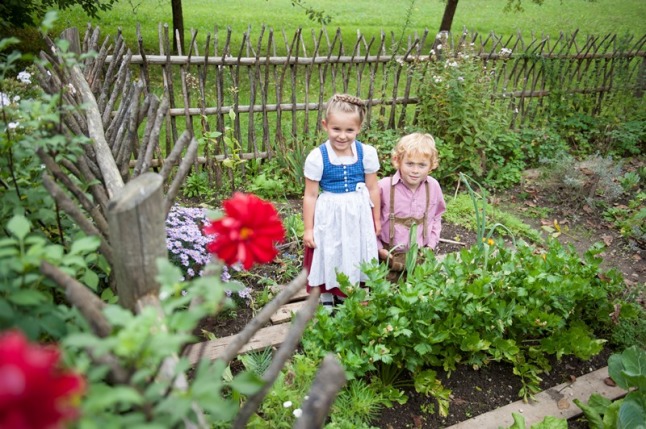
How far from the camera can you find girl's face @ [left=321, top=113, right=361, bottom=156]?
286 cm

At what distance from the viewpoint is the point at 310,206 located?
307 cm

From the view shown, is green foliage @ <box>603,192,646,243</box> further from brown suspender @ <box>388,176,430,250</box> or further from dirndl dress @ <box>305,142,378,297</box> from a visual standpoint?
dirndl dress @ <box>305,142,378,297</box>

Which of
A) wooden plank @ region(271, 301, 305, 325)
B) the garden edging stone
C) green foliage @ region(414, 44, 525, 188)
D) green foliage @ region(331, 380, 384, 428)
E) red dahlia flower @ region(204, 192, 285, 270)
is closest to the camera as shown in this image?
red dahlia flower @ region(204, 192, 285, 270)

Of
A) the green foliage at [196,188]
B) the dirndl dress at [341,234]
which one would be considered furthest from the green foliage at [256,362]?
the green foliage at [196,188]

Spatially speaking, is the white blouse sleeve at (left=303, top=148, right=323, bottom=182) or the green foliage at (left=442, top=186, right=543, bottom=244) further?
the green foliage at (left=442, top=186, right=543, bottom=244)

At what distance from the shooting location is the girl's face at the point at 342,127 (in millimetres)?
2863

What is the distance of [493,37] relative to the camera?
21.2 feet

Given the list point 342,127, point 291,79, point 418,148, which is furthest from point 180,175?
point 291,79

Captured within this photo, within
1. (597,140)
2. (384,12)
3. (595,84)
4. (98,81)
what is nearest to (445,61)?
(597,140)

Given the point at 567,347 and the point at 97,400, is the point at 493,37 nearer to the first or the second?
the point at 567,347

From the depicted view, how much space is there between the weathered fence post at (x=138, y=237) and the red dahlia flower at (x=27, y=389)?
21.9 inches

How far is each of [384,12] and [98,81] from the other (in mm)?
17134

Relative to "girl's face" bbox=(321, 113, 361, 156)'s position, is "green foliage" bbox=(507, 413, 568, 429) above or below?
below

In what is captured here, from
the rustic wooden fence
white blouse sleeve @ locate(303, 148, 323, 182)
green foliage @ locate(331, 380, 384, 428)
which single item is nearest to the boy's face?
white blouse sleeve @ locate(303, 148, 323, 182)
